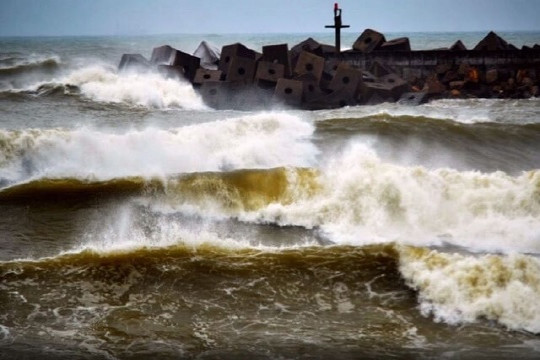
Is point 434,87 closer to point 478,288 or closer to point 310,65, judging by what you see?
point 310,65

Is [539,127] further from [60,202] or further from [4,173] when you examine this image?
[4,173]

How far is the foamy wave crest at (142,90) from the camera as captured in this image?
832 inches

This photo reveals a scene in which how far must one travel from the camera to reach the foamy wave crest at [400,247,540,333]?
620 cm

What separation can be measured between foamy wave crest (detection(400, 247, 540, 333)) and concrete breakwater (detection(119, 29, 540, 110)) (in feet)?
42.5

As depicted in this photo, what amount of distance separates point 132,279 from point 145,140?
6.02 metres

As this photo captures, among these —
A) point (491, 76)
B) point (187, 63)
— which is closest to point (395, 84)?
point (491, 76)

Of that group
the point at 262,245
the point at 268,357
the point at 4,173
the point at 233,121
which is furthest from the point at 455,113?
the point at 268,357

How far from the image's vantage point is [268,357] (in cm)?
547

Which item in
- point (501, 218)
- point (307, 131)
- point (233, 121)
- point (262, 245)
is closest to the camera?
point (262, 245)

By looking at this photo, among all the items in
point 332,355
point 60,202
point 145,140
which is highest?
point 145,140

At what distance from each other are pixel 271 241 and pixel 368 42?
17.3 metres

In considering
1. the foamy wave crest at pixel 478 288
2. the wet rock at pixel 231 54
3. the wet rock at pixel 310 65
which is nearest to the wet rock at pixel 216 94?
the wet rock at pixel 231 54

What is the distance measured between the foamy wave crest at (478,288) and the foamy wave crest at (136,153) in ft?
19.2

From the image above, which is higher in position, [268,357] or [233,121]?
[233,121]
